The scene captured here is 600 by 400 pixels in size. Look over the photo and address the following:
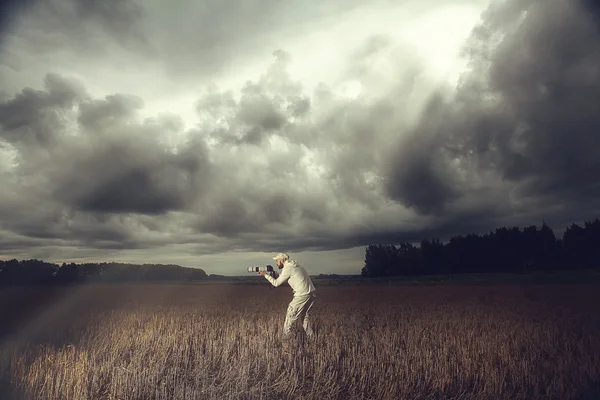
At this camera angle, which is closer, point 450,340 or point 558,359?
point 558,359

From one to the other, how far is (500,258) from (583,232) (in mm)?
21779

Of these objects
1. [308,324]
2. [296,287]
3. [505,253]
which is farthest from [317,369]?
[505,253]

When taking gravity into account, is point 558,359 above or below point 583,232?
below

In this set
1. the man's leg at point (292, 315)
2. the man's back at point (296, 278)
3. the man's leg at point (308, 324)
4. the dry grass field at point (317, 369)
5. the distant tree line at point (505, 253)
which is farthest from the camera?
the distant tree line at point (505, 253)

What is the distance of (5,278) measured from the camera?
220 feet

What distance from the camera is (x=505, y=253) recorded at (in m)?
92.4

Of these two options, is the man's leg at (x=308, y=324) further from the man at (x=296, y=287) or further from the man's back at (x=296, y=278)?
the man's back at (x=296, y=278)

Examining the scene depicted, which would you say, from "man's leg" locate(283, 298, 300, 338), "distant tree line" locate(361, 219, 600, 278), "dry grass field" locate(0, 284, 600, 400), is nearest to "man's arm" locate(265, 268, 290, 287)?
"man's leg" locate(283, 298, 300, 338)

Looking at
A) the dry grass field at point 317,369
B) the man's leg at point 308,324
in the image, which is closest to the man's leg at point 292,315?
the man's leg at point 308,324

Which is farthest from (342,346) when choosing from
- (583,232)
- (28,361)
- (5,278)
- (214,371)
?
(583,232)

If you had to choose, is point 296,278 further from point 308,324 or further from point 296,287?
point 308,324

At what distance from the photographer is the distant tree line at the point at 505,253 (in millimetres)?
87625

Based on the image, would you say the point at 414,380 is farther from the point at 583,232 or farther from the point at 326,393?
the point at 583,232

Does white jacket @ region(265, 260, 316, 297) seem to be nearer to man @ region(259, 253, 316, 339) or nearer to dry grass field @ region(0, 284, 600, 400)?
man @ region(259, 253, 316, 339)
